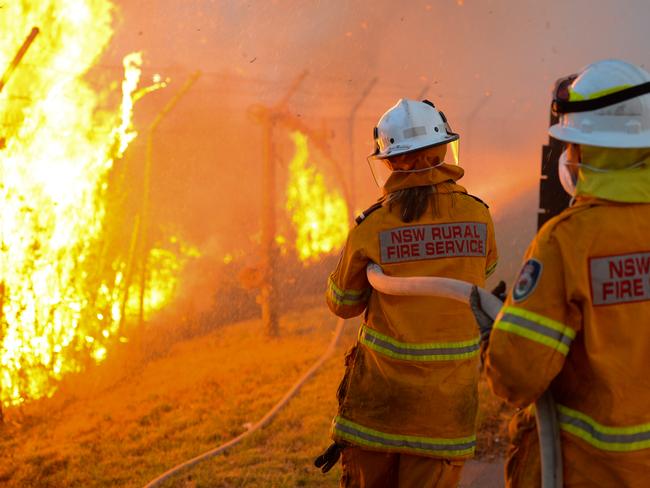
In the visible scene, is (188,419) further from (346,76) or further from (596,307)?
(596,307)

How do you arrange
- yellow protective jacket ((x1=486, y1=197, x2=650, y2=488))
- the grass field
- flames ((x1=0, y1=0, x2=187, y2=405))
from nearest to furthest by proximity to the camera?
1. yellow protective jacket ((x1=486, y1=197, x2=650, y2=488))
2. the grass field
3. flames ((x1=0, y1=0, x2=187, y2=405))

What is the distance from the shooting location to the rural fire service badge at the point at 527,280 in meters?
1.81

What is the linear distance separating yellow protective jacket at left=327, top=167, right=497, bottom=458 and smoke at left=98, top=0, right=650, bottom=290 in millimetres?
4112

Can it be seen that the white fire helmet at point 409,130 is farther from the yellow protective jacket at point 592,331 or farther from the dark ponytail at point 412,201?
the yellow protective jacket at point 592,331

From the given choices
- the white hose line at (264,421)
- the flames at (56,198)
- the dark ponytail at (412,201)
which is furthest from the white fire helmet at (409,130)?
the flames at (56,198)

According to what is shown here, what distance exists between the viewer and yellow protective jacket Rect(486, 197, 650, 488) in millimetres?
1799

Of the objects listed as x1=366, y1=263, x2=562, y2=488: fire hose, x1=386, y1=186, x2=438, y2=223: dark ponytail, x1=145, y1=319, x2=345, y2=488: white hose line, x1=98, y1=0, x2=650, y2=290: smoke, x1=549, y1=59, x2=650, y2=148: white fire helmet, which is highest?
x1=98, y1=0, x2=650, y2=290: smoke

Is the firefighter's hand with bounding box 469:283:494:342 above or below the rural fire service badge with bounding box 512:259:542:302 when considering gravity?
below

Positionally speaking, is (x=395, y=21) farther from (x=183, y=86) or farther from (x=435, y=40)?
(x=183, y=86)

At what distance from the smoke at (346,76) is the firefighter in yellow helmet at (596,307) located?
508 cm

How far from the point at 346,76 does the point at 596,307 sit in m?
6.36

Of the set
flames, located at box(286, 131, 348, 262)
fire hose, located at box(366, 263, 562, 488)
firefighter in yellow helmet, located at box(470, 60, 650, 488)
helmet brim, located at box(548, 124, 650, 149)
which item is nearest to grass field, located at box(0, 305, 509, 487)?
flames, located at box(286, 131, 348, 262)

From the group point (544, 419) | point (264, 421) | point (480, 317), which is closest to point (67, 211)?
point (264, 421)

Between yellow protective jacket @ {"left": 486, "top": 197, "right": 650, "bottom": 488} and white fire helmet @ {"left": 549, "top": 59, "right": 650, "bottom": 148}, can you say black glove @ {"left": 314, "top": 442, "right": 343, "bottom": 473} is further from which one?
white fire helmet @ {"left": 549, "top": 59, "right": 650, "bottom": 148}
